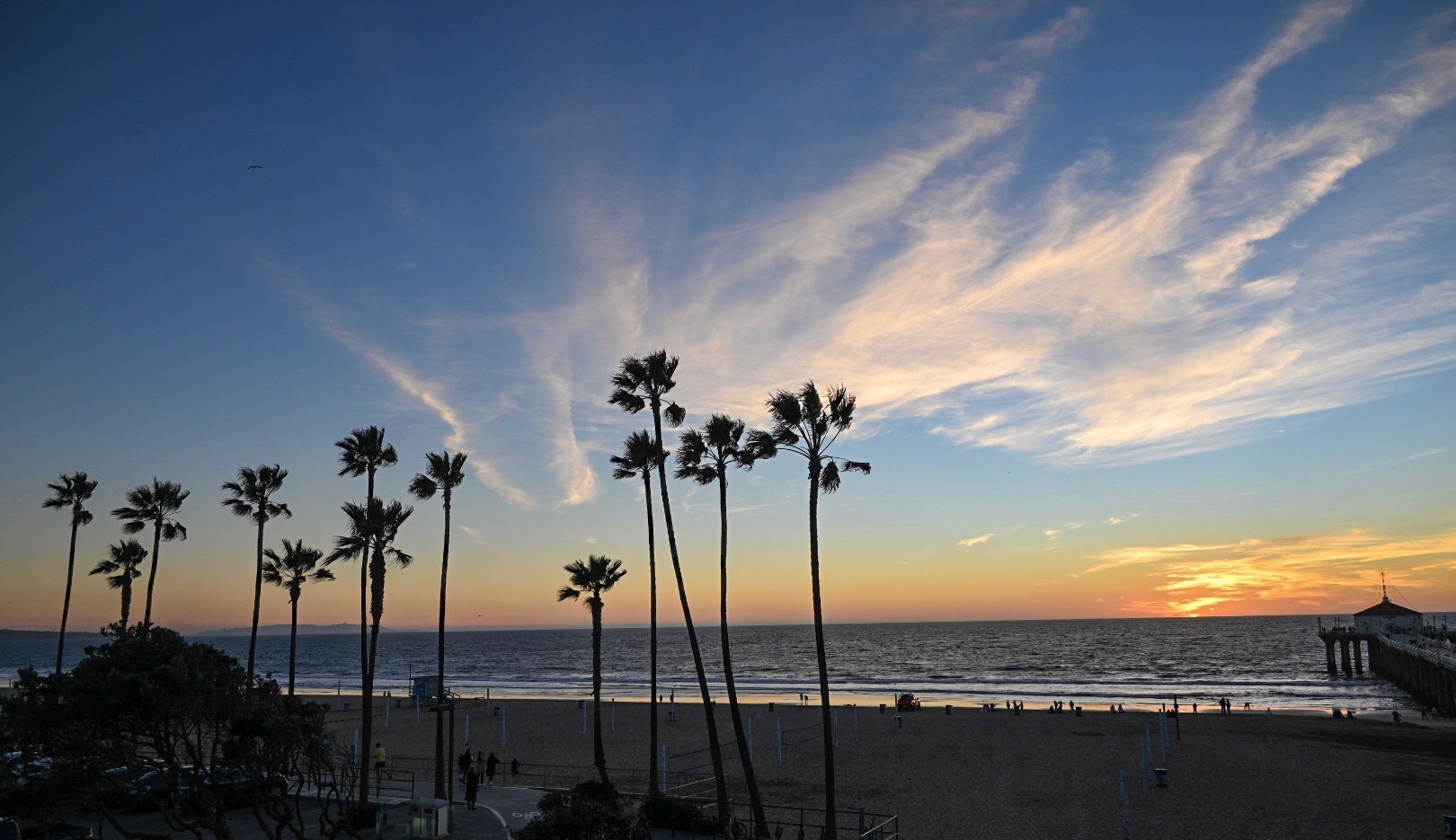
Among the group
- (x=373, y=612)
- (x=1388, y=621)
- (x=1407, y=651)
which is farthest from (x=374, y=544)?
(x=1388, y=621)

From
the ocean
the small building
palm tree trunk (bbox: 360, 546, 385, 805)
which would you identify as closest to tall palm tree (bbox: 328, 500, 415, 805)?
palm tree trunk (bbox: 360, 546, 385, 805)

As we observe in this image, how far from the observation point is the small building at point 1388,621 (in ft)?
314

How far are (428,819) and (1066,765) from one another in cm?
2838

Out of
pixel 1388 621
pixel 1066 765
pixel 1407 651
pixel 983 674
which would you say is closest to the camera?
pixel 1066 765

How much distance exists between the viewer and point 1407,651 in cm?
7475

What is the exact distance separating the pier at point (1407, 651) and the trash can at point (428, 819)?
2560 inches

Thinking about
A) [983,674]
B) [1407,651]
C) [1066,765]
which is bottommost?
[983,674]

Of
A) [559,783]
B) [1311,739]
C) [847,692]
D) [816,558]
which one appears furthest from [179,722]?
[847,692]

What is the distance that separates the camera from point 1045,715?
57938 millimetres

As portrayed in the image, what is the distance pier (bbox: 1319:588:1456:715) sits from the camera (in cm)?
5969

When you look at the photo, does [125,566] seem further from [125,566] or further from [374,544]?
[374,544]

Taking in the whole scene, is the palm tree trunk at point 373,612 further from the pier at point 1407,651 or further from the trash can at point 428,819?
the pier at point 1407,651

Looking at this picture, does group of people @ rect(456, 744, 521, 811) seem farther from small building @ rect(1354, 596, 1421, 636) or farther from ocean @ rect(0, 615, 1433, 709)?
small building @ rect(1354, 596, 1421, 636)

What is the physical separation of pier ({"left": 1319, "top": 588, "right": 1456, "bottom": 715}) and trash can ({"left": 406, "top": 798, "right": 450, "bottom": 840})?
2560 inches
